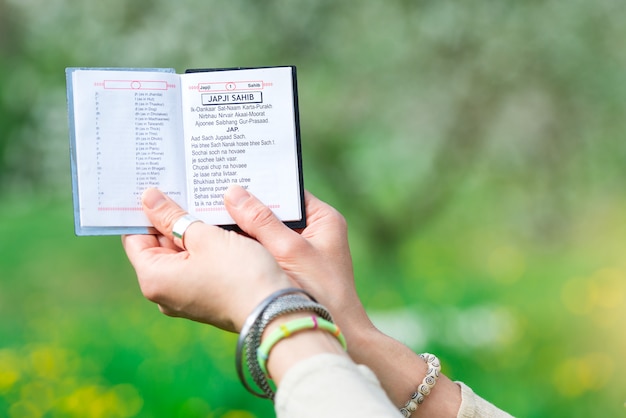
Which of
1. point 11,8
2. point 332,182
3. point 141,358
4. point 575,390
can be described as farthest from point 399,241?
point 11,8

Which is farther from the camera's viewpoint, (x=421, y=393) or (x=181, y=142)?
(x=181, y=142)

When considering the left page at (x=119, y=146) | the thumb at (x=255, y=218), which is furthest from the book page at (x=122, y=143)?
the thumb at (x=255, y=218)

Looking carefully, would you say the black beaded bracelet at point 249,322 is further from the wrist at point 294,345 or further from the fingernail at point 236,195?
the fingernail at point 236,195

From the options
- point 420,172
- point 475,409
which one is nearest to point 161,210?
point 475,409

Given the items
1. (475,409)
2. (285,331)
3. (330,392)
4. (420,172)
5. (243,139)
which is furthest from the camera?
(420,172)

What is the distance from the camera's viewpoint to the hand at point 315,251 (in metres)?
1.17

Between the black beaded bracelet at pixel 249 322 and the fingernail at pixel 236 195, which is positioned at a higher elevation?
the fingernail at pixel 236 195

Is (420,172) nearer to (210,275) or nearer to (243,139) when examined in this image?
Answer: (243,139)

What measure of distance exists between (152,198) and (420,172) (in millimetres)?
2268

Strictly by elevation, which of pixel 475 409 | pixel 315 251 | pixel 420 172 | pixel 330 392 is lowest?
pixel 475 409

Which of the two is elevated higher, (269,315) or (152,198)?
(152,198)

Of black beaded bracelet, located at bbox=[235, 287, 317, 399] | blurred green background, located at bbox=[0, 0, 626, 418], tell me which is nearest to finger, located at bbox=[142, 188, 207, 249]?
black beaded bracelet, located at bbox=[235, 287, 317, 399]

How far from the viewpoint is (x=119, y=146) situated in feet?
4.40

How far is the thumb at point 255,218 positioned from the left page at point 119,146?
11cm
